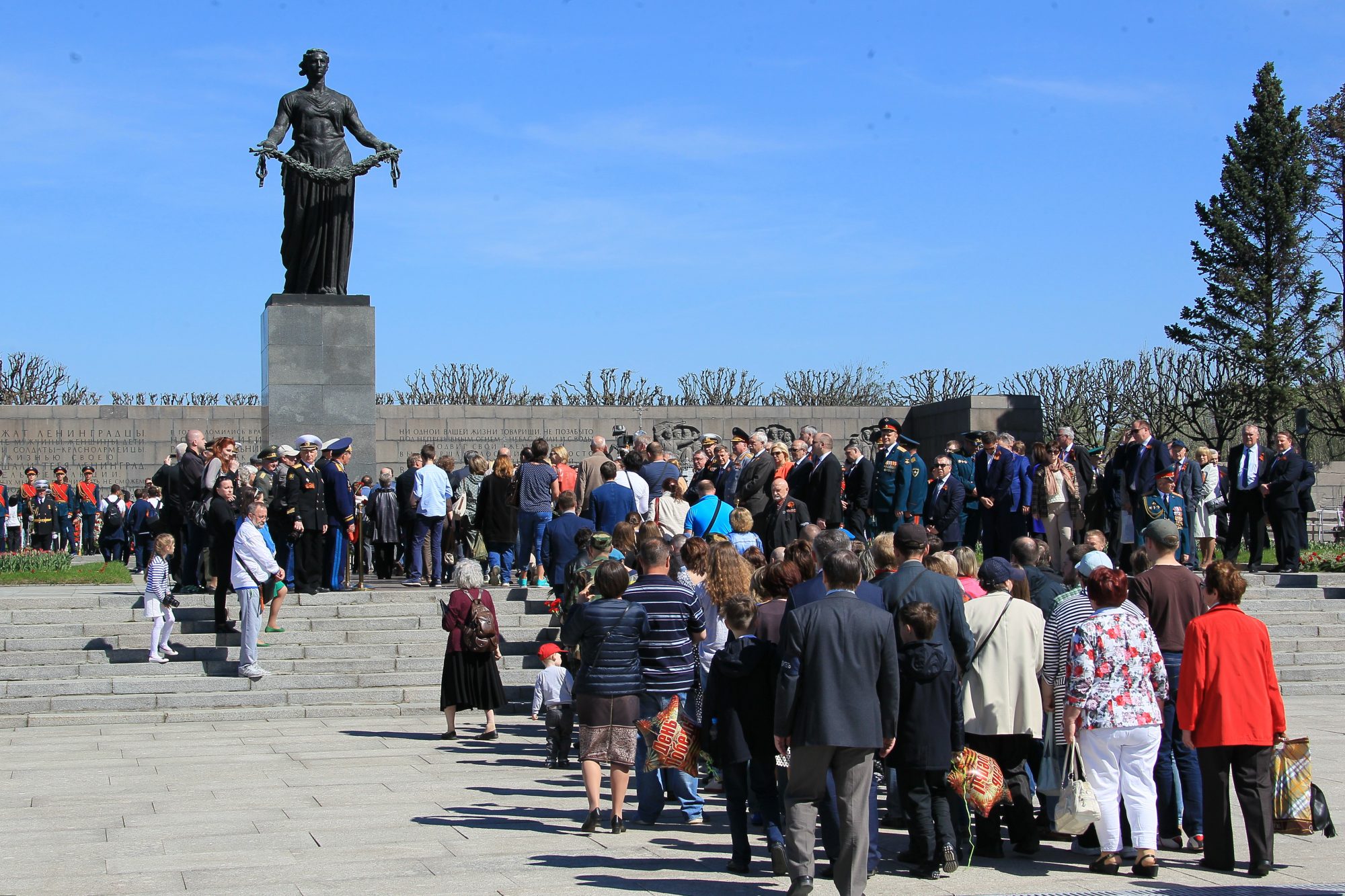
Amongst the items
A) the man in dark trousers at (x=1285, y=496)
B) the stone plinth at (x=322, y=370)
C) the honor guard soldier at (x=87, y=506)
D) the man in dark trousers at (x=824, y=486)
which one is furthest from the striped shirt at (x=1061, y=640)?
the honor guard soldier at (x=87, y=506)

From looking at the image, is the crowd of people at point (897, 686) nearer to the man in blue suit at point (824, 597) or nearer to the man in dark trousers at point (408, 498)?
the man in blue suit at point (824, 597)

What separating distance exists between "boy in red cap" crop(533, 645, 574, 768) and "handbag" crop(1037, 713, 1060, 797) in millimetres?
3443

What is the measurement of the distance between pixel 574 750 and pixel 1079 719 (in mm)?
4155

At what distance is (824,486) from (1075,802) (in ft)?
23.7

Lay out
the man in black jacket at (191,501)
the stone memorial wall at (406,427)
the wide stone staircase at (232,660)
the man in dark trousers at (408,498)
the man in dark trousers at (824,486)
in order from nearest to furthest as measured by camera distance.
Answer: the wide stone staircase at (232,660), the man in dark trousers at (824,486), the man in black jacket at (191,501), the man in dark trousers at (408,498), the stone memorial wall at (406,427)

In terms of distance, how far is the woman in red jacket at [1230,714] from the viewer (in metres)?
6.45

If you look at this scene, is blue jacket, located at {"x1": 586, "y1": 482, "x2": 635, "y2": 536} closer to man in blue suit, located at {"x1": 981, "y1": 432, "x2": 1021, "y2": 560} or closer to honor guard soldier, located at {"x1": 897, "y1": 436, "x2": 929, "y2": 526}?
honor guard soldier, located at {"x1": 897, "y1": 436, "x2": 929, "y2": 526}

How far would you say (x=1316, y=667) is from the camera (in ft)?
44.2

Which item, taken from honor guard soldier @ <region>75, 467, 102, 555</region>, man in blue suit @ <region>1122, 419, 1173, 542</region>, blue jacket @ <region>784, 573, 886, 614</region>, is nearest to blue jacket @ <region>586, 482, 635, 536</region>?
man in blue suit @ <region>1122, 419, 1173, 542</region>

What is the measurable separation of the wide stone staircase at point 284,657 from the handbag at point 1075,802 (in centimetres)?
642

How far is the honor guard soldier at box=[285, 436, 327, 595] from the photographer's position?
13945 mm

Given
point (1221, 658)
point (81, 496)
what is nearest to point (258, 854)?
point (1221, 658)

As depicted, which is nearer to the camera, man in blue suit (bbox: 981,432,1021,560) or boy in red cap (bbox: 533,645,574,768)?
boy in red cap (bbox: 533,645,574,768)

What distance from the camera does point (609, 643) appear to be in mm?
7254
